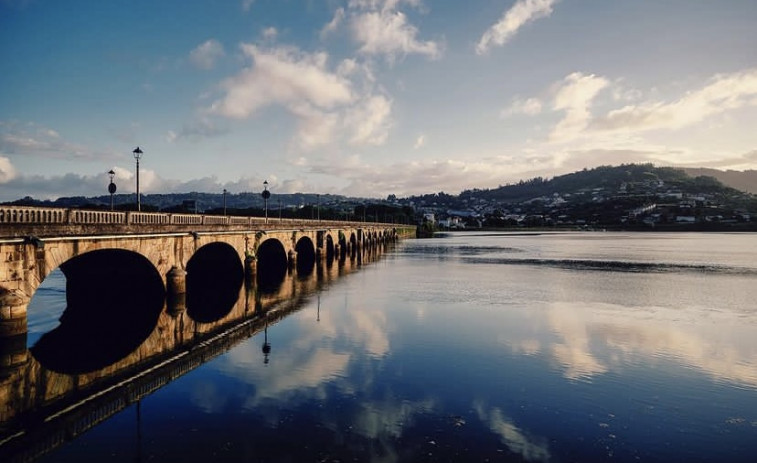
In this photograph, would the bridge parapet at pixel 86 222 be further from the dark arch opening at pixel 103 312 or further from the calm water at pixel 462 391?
the calm water at pixel 462 391

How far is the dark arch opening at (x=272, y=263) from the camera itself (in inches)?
1897

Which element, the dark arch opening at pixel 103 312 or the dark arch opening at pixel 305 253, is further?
the dark arch opening at pixel 305 253

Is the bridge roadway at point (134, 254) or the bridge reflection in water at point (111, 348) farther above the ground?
the bridge roadway at point (134, 254)

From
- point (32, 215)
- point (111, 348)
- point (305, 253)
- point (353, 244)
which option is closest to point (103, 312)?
point (111, 348)

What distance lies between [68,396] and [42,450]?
3872mm

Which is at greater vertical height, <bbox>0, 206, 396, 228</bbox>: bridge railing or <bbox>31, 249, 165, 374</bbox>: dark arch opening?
<bbox>0, 206, 396, 228</bbox>: bridge railing

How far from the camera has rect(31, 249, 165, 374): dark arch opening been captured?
1988cm

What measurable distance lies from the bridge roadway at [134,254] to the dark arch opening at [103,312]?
110mm

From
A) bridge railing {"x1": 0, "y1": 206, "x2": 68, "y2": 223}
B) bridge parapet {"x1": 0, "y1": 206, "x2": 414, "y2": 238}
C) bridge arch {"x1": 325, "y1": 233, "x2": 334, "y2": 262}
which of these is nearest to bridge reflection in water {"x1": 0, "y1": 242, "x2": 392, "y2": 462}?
bridge parapet {"x1": 0, "y1": 206, "x2": 414, "y2": 238}

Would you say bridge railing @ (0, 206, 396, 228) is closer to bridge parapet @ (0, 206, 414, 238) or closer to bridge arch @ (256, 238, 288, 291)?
bridge parapet @ (0, 206, 414, 238)

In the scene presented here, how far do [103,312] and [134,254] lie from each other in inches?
185

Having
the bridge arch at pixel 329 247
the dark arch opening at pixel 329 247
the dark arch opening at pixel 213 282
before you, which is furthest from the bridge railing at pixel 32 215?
the dark arch opening at pixel 329 247

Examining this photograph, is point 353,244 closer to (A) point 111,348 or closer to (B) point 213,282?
(B) point 213,282

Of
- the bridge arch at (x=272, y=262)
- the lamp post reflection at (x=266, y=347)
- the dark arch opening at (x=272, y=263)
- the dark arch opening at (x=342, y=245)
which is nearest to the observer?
the lamp post reflection at (x=266, y=347)
